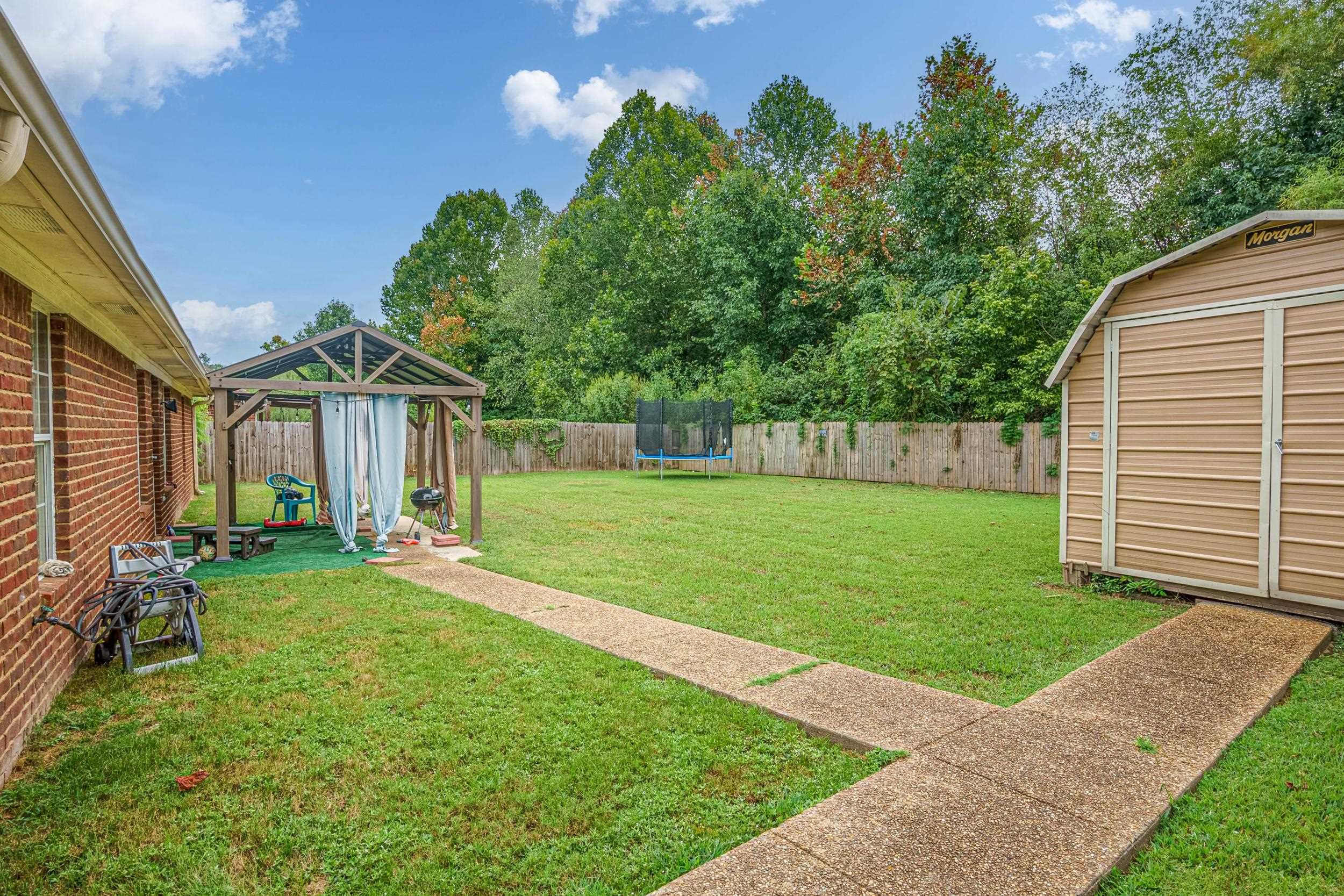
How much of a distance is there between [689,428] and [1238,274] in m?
15.0

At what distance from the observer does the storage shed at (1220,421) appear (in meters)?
4.84

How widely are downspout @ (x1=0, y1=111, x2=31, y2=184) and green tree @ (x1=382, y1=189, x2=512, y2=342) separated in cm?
3500

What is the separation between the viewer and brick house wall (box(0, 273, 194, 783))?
2.93 meters

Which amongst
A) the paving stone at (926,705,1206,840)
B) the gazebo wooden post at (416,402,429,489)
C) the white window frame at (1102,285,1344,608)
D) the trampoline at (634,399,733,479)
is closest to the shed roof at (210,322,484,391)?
the gazebo wooden post at (416,402,429,489)

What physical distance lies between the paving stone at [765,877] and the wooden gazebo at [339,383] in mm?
6145

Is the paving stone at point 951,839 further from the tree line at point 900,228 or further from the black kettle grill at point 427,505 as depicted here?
the tree line at point 900,228

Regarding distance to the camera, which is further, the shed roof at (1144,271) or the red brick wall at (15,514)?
the shed roof at (1144,271)

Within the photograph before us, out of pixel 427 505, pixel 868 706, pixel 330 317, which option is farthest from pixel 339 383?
pixel 330 317

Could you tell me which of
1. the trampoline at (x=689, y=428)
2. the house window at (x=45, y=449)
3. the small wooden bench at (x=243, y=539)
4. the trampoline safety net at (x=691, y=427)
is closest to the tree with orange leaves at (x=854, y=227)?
the trampoline safety net at (x=691, y=427)

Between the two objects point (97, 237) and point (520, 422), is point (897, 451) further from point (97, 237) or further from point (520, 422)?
point (97, 237)

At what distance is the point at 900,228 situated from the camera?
22766 millimetres

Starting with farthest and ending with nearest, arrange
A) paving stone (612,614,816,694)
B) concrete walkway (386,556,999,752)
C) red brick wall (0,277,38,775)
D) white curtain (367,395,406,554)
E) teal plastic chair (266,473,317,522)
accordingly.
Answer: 1. teal plastic chair (266,473,317,522)
2. white curtain (367,395,406,554)
3. paving stone (612,614,816,694)
4. concrete walkway (386,556,999,752)
5. red brick wall (0,277,38,775)

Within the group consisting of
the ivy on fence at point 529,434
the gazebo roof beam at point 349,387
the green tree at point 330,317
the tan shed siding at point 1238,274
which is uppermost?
the green tree at point 330,317

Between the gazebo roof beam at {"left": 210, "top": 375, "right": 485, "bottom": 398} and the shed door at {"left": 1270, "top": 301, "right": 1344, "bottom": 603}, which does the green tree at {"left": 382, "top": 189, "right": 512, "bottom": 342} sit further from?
the shed door at {"left": 1270, "top": 301, "right": 1344, "bottom": 603}
